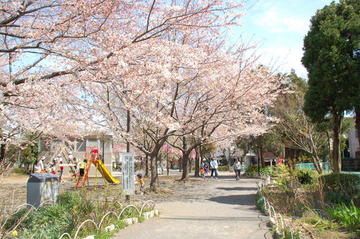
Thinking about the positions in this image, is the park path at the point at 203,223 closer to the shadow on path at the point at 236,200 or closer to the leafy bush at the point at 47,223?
the shadow on path at the point at 236,200

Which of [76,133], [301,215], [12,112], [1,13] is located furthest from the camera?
[76,133]

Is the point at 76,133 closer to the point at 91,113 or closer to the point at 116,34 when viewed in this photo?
the point at 91,113

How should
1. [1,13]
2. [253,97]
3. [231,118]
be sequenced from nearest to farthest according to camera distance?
[1,13]
[253,97]
[231,118]

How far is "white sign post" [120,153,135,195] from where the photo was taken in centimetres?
1251

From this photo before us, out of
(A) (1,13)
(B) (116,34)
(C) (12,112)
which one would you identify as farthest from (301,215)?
(C) (12,112)

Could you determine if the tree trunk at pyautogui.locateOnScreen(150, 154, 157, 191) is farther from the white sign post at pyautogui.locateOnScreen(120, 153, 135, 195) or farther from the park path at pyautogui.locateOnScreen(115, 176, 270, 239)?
the white sign post at pyautogui.locateOnScreen(120, 153, 135, 195)

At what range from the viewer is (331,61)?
554 inches

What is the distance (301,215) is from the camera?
34.5ft

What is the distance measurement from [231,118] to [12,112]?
1050cm

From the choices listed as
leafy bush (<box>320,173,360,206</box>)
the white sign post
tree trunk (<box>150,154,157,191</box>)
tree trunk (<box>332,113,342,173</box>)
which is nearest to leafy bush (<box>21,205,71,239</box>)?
the white sign post

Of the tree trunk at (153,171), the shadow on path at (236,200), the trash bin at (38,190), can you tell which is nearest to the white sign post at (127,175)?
the trash bin at (38,190)

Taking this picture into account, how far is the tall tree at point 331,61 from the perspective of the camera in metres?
13.9

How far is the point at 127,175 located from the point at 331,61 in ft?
25.1

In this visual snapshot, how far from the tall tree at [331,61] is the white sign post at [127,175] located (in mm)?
6967
